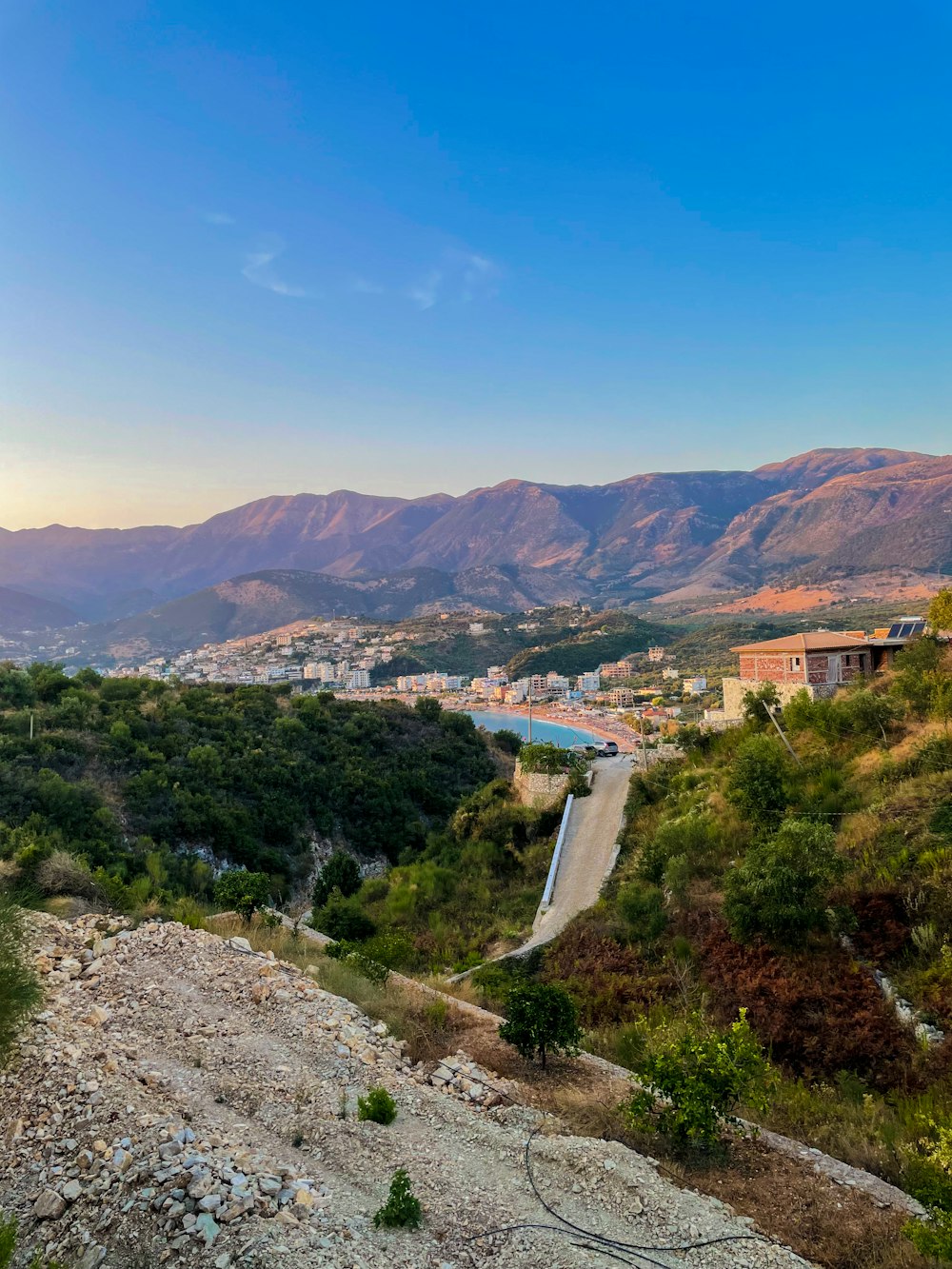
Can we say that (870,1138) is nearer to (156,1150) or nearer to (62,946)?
(156,1150)

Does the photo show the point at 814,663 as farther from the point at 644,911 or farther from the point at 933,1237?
the point at 933,1237

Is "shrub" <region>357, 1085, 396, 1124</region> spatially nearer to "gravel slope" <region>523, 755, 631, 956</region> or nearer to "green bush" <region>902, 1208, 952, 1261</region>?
"green bush" <region>902, 1208, 952, 1261</region>

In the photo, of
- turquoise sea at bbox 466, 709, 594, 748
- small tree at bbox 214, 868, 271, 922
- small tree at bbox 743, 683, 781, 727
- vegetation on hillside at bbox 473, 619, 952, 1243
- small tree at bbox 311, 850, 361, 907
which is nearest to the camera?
vegetation on hillside at bbox 473, 619, 952, 1243

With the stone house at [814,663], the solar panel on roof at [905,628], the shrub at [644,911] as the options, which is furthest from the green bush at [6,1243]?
the solar panel on roof at [905,628]

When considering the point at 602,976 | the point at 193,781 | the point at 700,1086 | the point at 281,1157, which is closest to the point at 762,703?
the point at 602,976

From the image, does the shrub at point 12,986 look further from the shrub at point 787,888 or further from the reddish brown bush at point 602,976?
the shrub at point 787,888

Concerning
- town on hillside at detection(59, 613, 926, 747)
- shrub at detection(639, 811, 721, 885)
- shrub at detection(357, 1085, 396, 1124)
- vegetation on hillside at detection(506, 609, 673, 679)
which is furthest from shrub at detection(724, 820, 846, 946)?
vegetation on hillside at detection(506, 609, 673, 679)
